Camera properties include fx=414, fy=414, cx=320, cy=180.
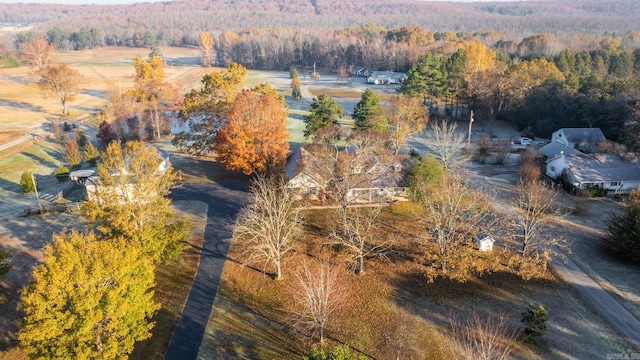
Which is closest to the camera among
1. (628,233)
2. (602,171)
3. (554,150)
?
(628,233)

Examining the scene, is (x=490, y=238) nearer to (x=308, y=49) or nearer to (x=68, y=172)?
(x=68, y=172)

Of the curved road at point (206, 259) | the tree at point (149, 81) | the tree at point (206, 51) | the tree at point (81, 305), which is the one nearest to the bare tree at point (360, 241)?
the curved road at point (206, 259)

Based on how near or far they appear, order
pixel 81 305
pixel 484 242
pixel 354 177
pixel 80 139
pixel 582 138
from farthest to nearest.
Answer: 1. pixel 80 139
2. pixel 582 138
3. pixel 354 177
4. pixel 484 242
5. pixel 81 305

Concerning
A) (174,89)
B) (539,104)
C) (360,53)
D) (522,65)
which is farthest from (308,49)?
(539,104)

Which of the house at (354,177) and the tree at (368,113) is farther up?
the tree at (368,113)

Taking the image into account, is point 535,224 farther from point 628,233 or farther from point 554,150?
point 554,150

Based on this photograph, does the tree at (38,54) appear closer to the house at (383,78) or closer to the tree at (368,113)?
the house at (383,78)

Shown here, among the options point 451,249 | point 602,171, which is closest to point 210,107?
point 451,249
